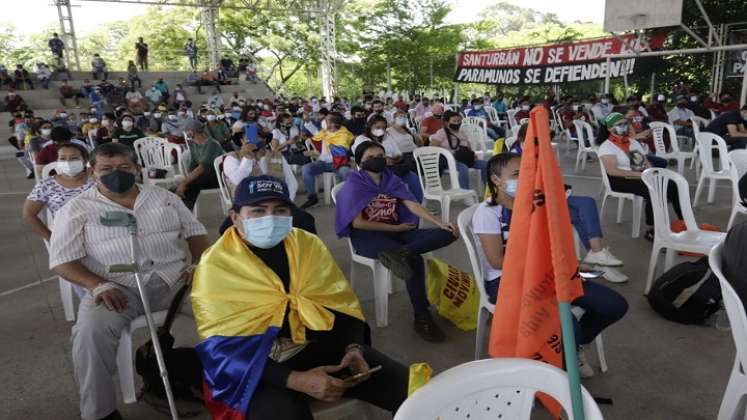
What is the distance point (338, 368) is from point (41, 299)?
3.08 m

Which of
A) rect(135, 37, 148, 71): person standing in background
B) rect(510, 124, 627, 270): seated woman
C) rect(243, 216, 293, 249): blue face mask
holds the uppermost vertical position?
rect(135, 37, 148, 71): person standing in background

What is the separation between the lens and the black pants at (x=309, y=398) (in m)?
1.66

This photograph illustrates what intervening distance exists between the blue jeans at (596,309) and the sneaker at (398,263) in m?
0.94

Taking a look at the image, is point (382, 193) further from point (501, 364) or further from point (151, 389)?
point (501, 364)

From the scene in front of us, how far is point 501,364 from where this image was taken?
130 centimetres

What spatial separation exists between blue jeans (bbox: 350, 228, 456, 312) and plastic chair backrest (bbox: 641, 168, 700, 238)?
1433 millimetres

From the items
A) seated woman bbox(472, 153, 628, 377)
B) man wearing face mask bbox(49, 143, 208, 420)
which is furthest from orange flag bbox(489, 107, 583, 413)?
man wearing face mask bbox(49, 143, 208, 420)

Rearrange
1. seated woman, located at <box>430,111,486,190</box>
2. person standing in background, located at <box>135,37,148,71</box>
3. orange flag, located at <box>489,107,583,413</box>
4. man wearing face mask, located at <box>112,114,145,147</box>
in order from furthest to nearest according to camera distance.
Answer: person standing in background, located at <box>135,37,148,71</box> → man wearing face mask, located at <box>112,114,145,147</box> → seated woman, located at <box>430,111,486,190</box> → orange flag, located at <box>489,107,583,413</box>

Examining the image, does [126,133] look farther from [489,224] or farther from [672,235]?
[672,235]

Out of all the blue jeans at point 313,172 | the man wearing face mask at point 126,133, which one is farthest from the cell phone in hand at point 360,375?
the man wearing face mask at point 126,133

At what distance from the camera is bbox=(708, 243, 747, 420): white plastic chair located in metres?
1.72

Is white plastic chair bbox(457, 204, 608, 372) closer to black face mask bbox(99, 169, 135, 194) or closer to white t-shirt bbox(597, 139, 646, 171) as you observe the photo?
black face mask bbox(99, 169, 135, 194)

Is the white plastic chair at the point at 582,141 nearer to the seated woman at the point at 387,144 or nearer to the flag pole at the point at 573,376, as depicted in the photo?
the seated woman at the point at 387,144

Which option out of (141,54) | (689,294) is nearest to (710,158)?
(689,294)
